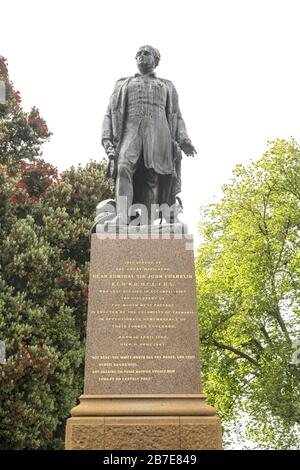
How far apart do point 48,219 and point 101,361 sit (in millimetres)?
8271

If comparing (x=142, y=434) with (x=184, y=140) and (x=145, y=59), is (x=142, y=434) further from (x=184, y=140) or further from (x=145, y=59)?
(x=145, y=59)

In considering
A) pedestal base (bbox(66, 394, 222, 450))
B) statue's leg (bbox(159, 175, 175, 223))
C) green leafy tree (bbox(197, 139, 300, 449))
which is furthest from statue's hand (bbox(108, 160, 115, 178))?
green leafy tree (bbox(197, 139, 300, 449))

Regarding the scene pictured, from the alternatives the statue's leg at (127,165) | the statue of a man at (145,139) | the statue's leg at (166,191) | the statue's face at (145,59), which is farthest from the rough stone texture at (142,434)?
the statue's face at (145,59)

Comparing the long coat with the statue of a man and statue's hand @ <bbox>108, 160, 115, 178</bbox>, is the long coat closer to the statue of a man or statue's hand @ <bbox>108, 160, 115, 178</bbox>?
the statue of a man

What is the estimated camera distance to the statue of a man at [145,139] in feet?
28.3

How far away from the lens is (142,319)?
6875mm

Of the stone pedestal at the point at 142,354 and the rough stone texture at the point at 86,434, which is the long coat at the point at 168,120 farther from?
the rough stone texture at the point at 86,434

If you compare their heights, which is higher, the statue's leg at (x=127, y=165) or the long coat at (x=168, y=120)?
the long coat at (x=168, y=120)

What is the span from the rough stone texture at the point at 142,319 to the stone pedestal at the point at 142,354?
0.04ft

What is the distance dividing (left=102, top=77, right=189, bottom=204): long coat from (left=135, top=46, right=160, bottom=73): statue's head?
28cm

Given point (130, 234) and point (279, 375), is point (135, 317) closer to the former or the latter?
point (130, 234)

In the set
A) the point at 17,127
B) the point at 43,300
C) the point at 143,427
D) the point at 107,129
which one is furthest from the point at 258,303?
the point at 143,427

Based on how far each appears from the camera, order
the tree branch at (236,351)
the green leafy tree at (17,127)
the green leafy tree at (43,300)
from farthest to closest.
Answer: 1. the tree branch at (236,351)
2. the green leafy tree at (17,127)
3. the green leafy tree at (43,300)
